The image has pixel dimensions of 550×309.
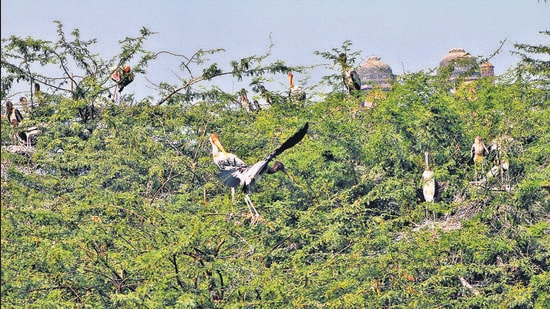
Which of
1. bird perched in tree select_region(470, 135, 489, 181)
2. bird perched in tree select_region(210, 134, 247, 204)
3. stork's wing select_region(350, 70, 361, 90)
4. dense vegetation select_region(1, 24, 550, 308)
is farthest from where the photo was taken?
stork's wing select_region(350, 70, 361, 90)

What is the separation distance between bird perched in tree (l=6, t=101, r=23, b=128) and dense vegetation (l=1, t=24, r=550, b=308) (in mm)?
260

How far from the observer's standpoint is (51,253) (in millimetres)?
11680

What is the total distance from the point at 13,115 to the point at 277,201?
210 inches

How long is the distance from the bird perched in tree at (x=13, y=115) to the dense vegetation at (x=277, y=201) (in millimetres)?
260

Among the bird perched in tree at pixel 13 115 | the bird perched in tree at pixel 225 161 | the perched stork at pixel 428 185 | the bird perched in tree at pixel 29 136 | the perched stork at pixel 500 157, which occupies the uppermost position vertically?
the bird perched in tree at pixel 13 115

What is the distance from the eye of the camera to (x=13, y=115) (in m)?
19.0

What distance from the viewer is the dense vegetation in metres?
12.2

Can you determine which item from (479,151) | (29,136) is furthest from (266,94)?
(479,151)

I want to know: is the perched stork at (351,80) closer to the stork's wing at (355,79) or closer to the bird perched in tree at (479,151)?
the stork's wing at (355,79)

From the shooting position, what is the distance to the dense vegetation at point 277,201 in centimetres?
1216

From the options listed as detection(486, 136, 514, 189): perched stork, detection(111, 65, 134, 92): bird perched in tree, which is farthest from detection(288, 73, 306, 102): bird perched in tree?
detection(486, 136, 514, 189): perched stork

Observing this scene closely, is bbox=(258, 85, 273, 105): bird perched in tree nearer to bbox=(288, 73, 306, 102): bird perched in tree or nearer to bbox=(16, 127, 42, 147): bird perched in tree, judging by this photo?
bbox=(288, 73, 306, 102): bird perched in tree

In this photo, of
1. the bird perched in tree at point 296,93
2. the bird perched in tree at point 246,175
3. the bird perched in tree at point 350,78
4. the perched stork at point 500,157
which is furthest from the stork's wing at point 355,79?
the bird perched in tree at point 246,175

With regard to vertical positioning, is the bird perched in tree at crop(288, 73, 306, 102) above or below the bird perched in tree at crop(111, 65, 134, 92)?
below
